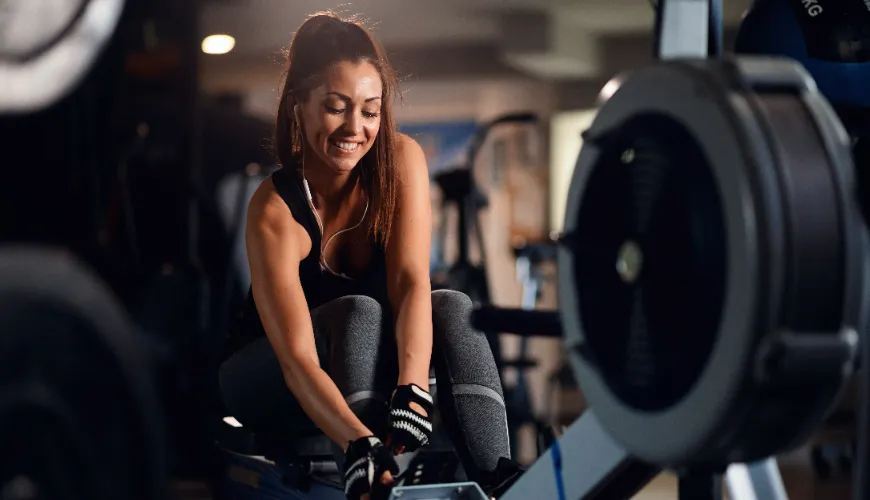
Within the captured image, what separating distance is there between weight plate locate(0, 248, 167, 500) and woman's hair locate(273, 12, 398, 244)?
80cm

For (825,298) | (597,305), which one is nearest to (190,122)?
(597,305)

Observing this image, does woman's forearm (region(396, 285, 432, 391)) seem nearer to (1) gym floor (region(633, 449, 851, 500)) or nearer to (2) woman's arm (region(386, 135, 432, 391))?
(2) woman's arm (region(386, 135, 432, 391))

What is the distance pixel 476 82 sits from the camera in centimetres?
611

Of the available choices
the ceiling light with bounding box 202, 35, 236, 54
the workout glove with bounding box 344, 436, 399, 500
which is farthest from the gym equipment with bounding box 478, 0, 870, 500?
the ceiling light with bounding box 202, 35, 236, 54

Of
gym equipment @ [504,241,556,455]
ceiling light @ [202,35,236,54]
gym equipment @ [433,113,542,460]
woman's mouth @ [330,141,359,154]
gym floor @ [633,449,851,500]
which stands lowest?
gym floor @ [633,449,851,500]

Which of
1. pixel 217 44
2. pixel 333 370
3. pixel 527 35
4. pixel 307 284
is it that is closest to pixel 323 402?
pixel 333 370

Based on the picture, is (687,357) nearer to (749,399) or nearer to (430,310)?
(749,399)

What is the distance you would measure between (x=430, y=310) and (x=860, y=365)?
70 cm

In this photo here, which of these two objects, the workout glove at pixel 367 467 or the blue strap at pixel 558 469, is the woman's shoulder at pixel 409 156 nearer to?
the workout glove at pixel 367 467

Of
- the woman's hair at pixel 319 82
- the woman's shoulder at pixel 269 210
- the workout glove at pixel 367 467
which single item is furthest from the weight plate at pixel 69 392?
the woman's hair at pixel 319 82

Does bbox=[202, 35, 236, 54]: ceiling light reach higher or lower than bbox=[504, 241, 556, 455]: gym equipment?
higher

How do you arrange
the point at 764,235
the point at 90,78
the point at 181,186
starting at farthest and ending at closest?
the point at 181,186
the point at 90,78
the point at 764,235

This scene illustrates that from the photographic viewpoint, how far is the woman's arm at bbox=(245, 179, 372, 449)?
1.46m

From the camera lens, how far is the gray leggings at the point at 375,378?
1.50 metres
